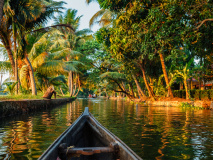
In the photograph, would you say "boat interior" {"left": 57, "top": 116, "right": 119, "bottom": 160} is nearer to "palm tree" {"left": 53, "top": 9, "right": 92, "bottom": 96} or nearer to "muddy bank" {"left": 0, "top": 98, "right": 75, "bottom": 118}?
"muddy bank" {"left": 0, "top": 98, "right": 75, "bottom": 118}

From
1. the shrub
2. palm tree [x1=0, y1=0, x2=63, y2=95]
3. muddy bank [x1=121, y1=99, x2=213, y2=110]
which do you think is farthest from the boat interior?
the shrub

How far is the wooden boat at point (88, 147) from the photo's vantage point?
2347 millimetres

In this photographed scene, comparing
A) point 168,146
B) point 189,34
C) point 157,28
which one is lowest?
point 168,146

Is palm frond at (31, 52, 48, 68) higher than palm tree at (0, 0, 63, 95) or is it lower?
lower

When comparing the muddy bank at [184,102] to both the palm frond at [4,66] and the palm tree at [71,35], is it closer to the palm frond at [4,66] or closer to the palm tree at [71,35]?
the palm frond at [4,66]

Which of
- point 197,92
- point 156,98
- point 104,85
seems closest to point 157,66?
point 156,98

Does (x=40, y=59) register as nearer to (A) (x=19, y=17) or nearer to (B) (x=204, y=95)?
(A) (x=19, y=17)

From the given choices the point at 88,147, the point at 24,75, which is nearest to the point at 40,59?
the point at 24,75

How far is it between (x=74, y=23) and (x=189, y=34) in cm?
2648

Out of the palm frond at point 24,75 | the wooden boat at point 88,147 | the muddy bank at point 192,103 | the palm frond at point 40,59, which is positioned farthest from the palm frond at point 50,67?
the wooden boat at point 88,147

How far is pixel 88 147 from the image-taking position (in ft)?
9.23

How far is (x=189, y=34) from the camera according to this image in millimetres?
11008

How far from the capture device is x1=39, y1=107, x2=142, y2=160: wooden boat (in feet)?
7.70

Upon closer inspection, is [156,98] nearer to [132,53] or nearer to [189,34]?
[132,53]
